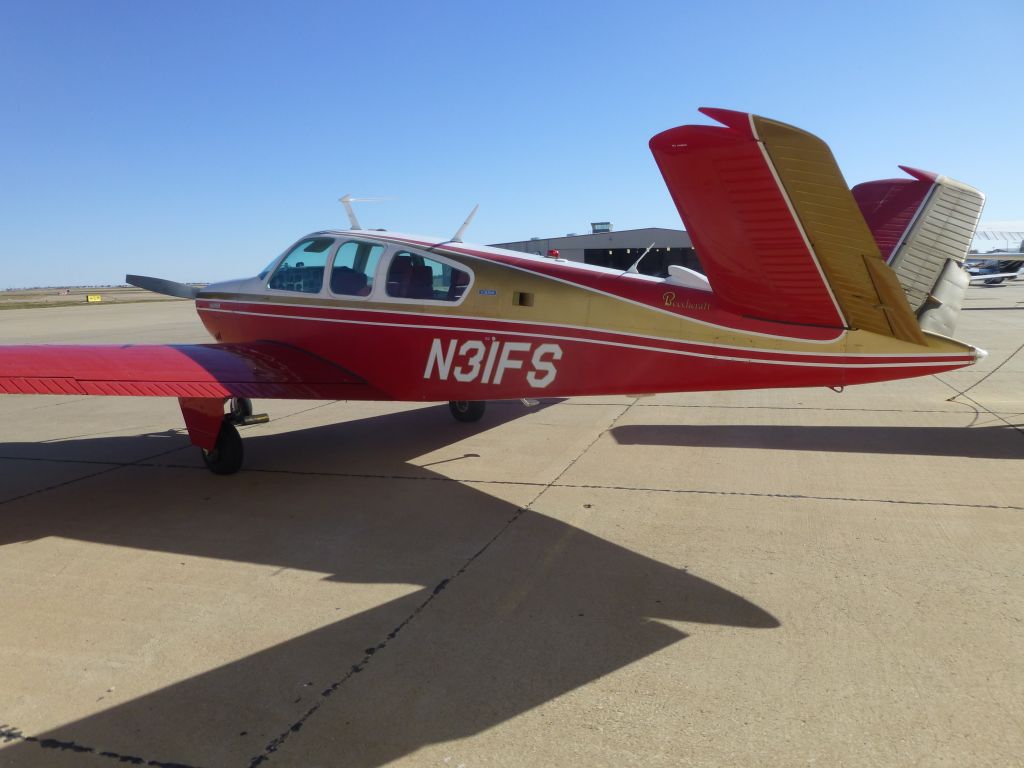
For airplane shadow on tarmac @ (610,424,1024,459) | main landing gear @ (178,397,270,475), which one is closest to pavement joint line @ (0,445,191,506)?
main landing gear @ (178,397,270,475)

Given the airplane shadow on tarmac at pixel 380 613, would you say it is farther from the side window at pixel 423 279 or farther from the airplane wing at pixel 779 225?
the airplane wing at pixel 779 225

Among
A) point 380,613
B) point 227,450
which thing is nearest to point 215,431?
point 227,450

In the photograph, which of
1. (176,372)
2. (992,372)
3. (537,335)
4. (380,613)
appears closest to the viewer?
(380,613)

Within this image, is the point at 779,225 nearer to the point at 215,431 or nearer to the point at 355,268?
the point at 355,268

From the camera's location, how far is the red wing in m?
6.12

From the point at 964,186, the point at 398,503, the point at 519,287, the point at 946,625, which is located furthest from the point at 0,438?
the point at 964,186

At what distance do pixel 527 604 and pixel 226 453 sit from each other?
4.15 meters

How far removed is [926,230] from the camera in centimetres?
634

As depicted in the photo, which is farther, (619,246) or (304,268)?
(619,246)

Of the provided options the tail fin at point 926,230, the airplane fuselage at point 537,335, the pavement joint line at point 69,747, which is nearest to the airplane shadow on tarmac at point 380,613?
the pavement joint line at point 69,747

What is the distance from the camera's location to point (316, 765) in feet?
8.99

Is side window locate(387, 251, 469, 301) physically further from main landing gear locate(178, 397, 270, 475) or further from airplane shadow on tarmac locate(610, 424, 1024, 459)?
airplane shadow on tarmac locate(610, 424, 1024, 459)

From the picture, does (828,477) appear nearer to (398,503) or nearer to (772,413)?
(772,413)

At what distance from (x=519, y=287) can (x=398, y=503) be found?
2.17 meters
